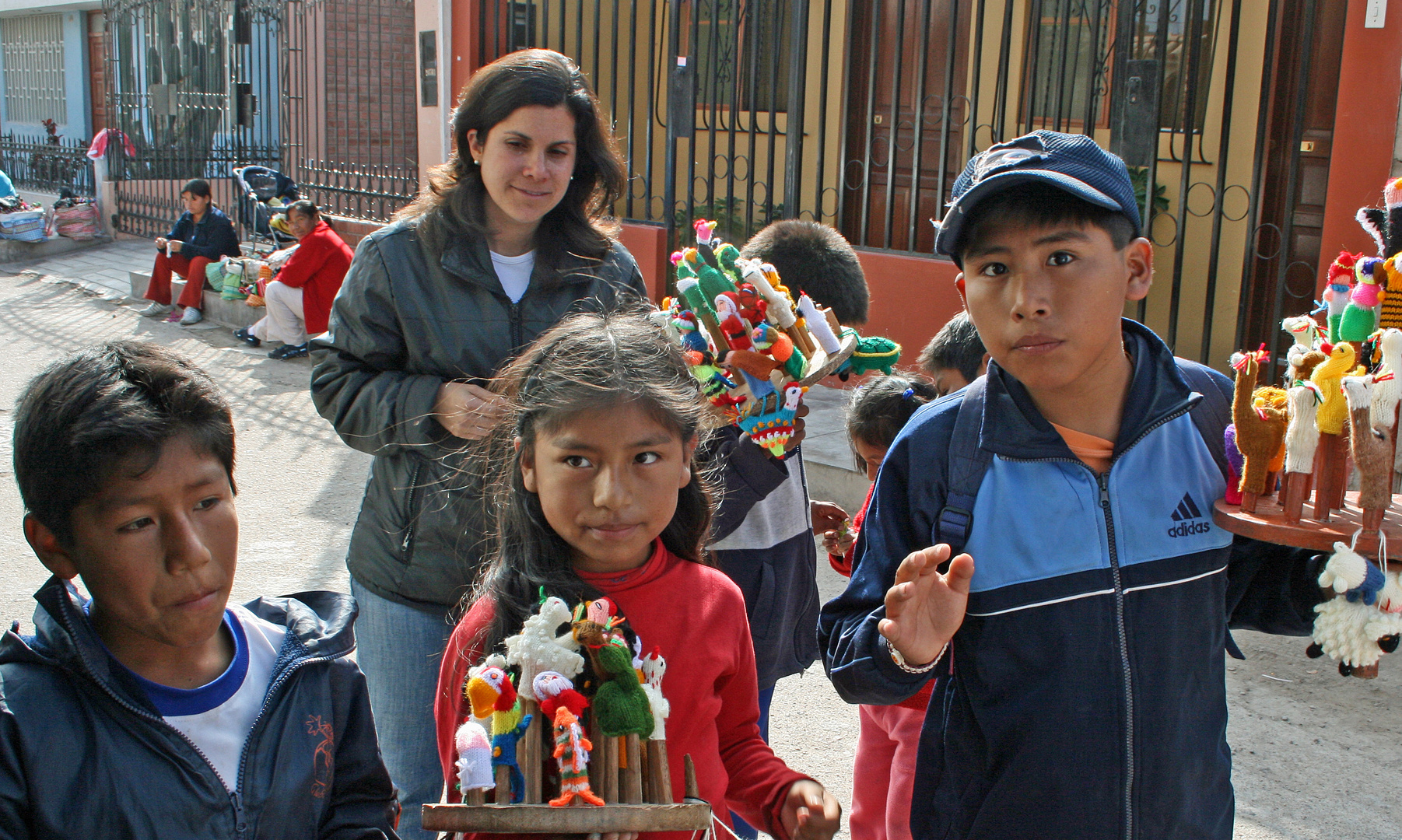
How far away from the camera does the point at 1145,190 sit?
559 centimetres

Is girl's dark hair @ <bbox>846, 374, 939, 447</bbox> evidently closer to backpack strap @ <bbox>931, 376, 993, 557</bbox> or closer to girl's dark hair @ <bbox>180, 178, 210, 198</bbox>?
backpack strap @ <bbox>931, 376, 993, 557</bbox>

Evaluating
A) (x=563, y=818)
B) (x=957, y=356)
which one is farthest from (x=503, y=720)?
(x=957, y=356)

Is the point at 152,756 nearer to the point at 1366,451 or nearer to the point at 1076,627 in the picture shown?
the point at 1076,627

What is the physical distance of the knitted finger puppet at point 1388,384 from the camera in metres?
1.46

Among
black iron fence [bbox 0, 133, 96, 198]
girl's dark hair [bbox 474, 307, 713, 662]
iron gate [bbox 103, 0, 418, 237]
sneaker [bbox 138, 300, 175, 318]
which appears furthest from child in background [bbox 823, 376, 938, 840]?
black iron fence [bbox 0, 133, 96, 198]

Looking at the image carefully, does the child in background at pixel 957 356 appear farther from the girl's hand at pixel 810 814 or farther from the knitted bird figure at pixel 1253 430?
the girl's hand at pixel 810 814

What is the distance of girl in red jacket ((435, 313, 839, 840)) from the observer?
5.50 feet

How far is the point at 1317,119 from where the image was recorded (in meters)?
5.69

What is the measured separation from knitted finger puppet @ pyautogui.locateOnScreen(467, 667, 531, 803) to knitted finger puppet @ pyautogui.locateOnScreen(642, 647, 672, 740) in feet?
0.55

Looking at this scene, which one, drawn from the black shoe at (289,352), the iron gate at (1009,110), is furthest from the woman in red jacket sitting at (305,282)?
the iron gate at (1009,110)

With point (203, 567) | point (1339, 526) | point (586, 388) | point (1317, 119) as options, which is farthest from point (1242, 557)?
point (1317, 119)

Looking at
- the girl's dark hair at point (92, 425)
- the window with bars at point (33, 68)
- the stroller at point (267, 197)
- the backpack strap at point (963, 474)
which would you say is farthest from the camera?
the window with bars at point (33, 68)

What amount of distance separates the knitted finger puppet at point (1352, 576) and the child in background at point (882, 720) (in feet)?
2.29

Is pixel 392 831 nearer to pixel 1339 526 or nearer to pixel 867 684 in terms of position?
pixel 867 684
